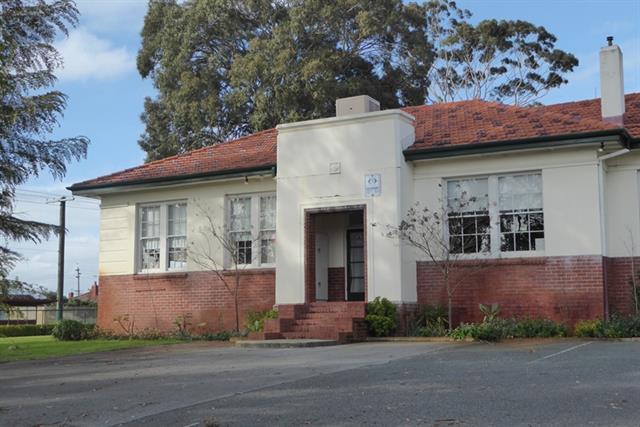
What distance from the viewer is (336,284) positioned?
19109 mm

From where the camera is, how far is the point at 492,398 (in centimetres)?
758

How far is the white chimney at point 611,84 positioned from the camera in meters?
17.2

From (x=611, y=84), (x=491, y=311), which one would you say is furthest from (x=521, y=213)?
(x=611, y=84)

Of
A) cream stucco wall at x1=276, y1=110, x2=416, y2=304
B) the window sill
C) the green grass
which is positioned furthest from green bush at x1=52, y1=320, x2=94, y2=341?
cream stucco wall at x1=276, y1=110, x2=416, y2=304

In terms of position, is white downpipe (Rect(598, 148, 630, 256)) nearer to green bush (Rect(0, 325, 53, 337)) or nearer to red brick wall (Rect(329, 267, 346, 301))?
red brick wall (Rect(329, 267, 346, 301))

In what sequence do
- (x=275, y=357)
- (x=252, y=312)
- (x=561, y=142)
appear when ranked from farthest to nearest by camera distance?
(x=252, y=312) < (x=561, y=142) < (x=275, y=357)

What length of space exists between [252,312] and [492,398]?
12.2 metres

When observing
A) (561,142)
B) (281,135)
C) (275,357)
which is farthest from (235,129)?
(275,357)

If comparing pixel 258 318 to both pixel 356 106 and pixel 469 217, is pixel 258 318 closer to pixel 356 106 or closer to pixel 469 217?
pixel 469 217

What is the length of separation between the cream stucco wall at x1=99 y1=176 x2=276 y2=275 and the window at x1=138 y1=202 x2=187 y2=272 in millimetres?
221

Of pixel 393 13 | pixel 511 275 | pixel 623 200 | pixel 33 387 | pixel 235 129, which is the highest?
pixel 393 13

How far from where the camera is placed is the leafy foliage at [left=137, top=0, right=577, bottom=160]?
3216 centimetres

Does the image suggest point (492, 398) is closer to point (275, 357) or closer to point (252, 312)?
point (275, 357)

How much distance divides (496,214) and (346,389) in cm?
947
